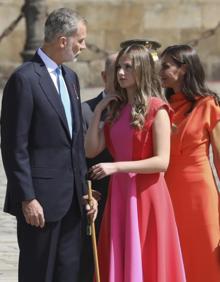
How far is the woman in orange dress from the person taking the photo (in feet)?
21.3

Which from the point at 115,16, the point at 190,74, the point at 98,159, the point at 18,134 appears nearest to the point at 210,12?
the point at 115,16

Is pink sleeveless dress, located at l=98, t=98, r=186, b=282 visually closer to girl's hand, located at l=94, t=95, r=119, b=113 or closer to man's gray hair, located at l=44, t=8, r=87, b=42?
girl's hand, located at l=94, t=95, r=119, b=113

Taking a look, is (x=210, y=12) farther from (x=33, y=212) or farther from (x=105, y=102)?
(x=33, y=212)

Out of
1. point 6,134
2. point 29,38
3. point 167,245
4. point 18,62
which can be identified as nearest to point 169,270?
point 167,245

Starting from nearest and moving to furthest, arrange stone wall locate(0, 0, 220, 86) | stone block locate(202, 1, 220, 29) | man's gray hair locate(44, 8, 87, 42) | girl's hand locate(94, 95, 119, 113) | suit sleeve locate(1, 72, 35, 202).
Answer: suit sleeve locate(1, 72, 35, 202) → man's gray hair locate(44, 8, 87, 42) → girl's hand locate(94, 95, 119, 113) → stone wall locate(0, 0, 220, 86) → stone block locate(202, 1, 220, 29)

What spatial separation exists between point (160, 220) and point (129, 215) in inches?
6.6

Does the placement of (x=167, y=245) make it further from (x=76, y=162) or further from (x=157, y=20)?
(x=157, y=20)

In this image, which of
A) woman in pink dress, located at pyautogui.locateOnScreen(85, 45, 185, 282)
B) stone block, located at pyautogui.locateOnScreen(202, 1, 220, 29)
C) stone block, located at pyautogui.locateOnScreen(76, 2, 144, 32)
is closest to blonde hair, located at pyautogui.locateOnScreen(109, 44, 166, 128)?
woman in pink dress, located at pyautogui.locateOnScreen(85, 45, 185, 282)

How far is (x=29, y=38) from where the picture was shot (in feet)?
67.6

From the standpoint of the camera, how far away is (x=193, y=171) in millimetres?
6523

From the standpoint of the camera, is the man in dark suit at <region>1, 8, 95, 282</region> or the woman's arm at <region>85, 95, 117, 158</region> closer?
the man in dark suit at <region>1, 8, 95, 282</region>

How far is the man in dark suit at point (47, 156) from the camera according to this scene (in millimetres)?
5535

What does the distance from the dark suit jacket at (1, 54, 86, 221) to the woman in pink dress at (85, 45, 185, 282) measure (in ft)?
0.96

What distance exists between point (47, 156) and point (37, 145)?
8 centimetres
